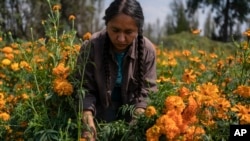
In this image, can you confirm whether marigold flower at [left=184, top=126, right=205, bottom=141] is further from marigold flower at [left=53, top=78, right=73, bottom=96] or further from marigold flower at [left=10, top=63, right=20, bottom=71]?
marigold flower at [left=10, top=63, right=20, bottom=71]

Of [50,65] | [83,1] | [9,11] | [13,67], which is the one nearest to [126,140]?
[50,65]

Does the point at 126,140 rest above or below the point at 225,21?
above

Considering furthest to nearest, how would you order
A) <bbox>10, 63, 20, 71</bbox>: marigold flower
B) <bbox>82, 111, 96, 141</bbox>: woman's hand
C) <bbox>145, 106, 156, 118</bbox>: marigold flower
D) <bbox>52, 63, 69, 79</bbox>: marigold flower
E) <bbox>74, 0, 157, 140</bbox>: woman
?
1. <bbox>10, 63, 20, 71</bbox>: marigold flower
2. <bbox>74, 0, 157, 140</bbox>: woman
3. <bbox>52, 63, 69, 79</bbox>: marigold flower
4. <bbox>82, 111, 96, 141</bbox>: woman's hand
5. <bbox>145, 106, 156, 118</bbox>: marigold flower

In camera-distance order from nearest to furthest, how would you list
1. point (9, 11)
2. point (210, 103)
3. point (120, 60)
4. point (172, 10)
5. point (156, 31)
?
point (210, 103), point (120, 60), point (9, 11), point (172, 10), point (156, 31)

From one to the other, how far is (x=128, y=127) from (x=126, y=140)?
0.06m

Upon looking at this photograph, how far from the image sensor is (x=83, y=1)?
16078 mm

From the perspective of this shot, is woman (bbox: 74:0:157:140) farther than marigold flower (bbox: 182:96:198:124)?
Yes

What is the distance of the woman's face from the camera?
209 cm

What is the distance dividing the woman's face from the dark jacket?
0.19 m

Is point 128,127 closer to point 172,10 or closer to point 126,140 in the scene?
point 126,140

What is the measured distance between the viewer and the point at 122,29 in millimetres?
2094

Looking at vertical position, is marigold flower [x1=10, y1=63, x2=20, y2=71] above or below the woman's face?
below

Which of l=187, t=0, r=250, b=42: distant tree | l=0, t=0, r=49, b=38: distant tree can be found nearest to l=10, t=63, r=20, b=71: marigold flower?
l=0, t=0, r=49, b=38: distant tree

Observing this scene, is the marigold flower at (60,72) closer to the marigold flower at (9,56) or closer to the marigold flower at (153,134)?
the marigold flower at (153,134)
